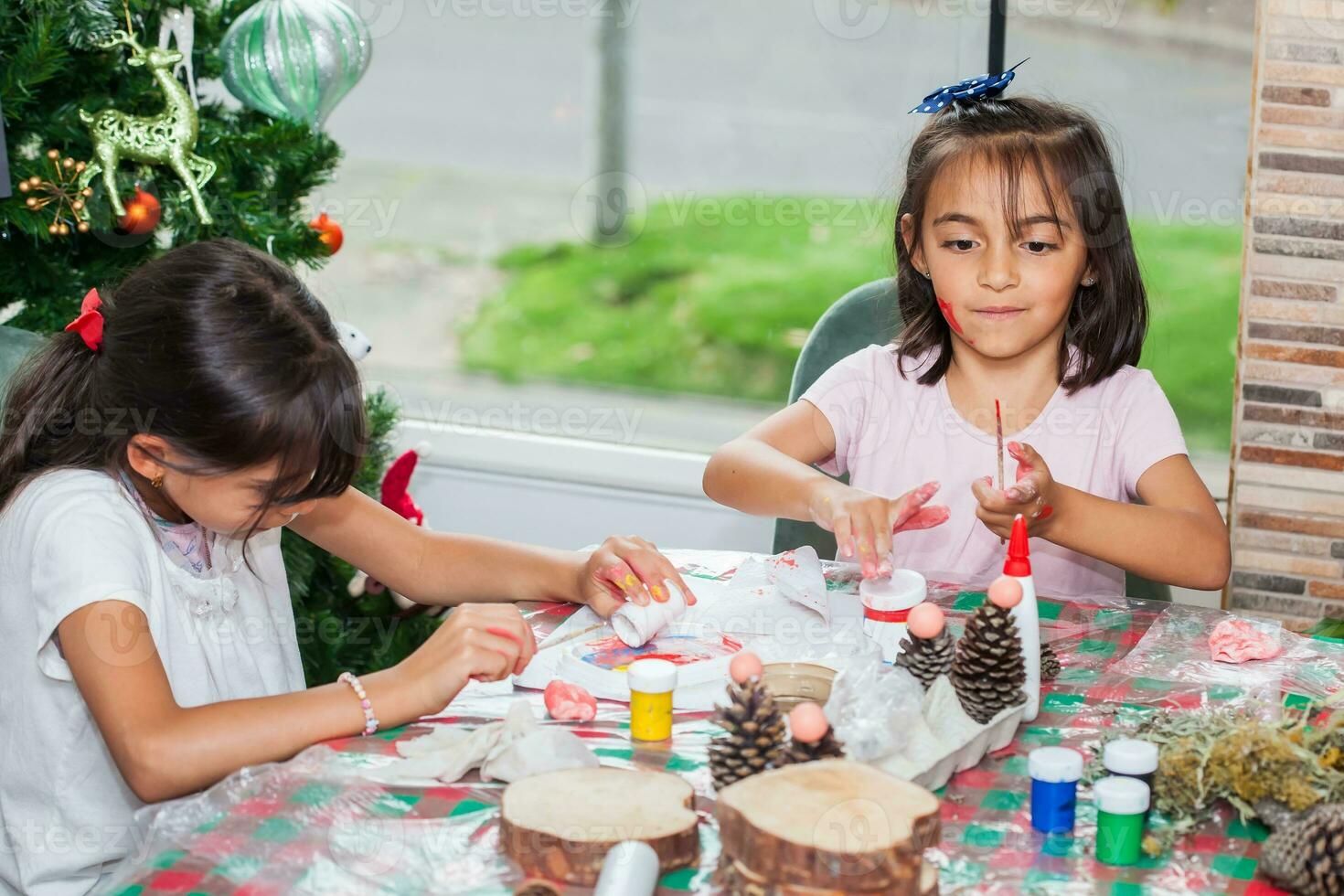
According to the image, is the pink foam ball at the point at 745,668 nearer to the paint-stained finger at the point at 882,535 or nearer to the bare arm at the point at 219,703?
the bare arm at the point at 219,703

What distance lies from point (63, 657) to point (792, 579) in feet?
2.34

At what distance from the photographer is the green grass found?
9.24 ft

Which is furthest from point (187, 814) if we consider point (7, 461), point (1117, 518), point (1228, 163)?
point (1228, 163)

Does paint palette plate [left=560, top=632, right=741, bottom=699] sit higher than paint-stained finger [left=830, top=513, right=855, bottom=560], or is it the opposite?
paint-stained finger [left=830, top=513, right=855, bottom=560]

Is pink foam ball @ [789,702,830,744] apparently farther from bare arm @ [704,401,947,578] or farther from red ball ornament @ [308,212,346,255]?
red ball ornament @ [308,212,346,255]

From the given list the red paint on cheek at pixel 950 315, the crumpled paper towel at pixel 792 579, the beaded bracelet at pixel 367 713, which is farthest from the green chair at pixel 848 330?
the beaded bracelet at pixel 367 713

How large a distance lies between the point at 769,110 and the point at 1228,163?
0.96 metres

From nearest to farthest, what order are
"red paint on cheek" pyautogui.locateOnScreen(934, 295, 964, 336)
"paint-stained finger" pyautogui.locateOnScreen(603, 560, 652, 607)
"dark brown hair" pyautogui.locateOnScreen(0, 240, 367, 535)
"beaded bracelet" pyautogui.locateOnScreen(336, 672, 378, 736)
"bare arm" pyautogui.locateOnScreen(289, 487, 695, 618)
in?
1. "beaded bracelet" pyautogui.locateOnScreen(336, 672, 378, 736)
2. "dark brown hair" pyautogui.locateOnScreen(0, 240, 367, 535)
3. "paint-stained finger" pyautogui.locateOnScreen(603, 560, 652, 607)
4. "bare arm" pyautogui.locateOnScreen(289, 487, 695, 618)
5. "red paint on cheek" pyautogui.locateOnScreen(934, 295, 964, 336)

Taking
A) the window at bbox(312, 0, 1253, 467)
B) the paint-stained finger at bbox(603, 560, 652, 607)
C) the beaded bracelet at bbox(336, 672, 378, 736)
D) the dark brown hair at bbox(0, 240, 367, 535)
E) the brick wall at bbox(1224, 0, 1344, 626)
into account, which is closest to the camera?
the beaded bracelet at bbox(336, 672, 378, 736)

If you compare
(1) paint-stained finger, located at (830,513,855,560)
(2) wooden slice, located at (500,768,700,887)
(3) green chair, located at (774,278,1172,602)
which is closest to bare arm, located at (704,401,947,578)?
(1) paint-stained finger, located at (830,513,855,560)

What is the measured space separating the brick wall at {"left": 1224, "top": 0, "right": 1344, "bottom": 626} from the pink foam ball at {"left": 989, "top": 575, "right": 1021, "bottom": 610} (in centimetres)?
122

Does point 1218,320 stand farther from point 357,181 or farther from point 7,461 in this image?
point 7,461

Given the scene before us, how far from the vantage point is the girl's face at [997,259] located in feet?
5.64

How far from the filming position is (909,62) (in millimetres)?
2934
